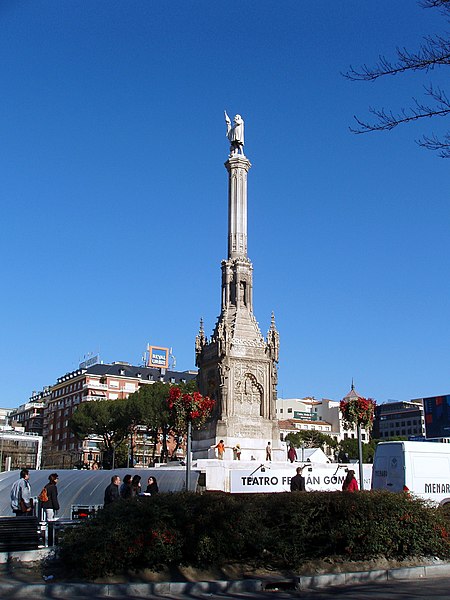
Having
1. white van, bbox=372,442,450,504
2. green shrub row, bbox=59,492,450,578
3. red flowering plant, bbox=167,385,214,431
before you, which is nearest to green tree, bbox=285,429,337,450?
red flowering plant, bbox=167,385,214,431

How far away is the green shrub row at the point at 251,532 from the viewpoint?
13.1 meters

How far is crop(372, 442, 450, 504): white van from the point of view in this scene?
2439 centimetres

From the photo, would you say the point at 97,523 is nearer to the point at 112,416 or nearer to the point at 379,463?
the point at 379,463

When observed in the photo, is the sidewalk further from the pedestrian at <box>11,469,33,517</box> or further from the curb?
the pedestrian at <box>11,469,33,517</box>

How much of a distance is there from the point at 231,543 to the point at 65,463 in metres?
88.5

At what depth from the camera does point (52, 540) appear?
1558 centimetres

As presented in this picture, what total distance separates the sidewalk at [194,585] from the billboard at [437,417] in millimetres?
108105

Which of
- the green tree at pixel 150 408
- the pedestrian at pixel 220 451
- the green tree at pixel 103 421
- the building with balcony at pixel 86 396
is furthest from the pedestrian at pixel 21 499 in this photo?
the building with balcony at pixel 86 396

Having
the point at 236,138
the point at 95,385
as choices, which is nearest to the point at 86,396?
the point at 95,385

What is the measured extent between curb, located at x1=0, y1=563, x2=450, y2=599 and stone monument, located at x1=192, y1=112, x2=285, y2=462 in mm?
27002

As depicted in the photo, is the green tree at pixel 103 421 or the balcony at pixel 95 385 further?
the balcony at pixel 95 385

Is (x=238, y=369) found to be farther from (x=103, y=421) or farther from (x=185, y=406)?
(x=103, y=421)

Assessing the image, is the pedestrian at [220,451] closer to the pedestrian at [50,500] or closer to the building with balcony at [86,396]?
the pedestrian at [50,500]

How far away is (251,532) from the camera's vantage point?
1388cm
